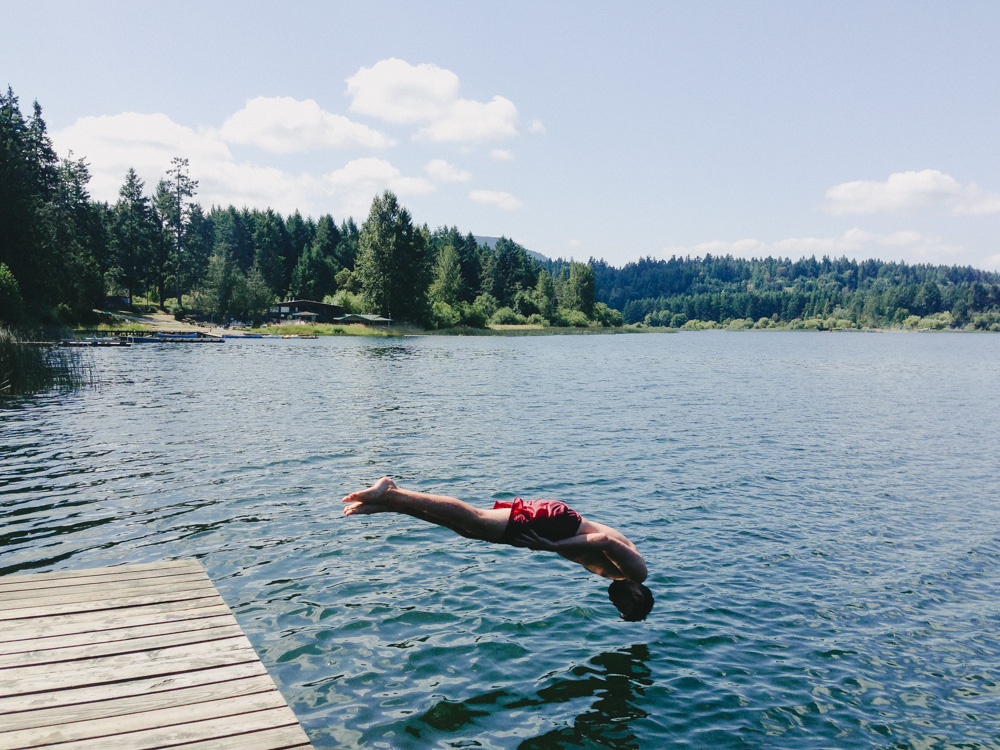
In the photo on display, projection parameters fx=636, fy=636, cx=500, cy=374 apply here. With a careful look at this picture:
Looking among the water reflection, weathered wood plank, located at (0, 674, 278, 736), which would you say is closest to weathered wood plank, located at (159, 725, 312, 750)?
weathered wood plank, located at (0, 674, 278, 736)

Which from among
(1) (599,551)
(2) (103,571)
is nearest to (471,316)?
(2) (103,571)

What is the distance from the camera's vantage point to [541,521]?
8.12m

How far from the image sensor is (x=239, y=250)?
564 ft

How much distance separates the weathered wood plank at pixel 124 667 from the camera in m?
5.67

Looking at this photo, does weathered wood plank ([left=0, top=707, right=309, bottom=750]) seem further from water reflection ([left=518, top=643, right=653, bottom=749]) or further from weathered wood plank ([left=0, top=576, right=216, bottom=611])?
weathered wood plank ([left=0, top=576, right=216, bottom=611])

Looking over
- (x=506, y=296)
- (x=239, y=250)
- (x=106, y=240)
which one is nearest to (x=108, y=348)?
(x=106, y=240)

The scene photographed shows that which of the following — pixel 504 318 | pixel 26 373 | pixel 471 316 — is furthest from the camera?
pixel 504 318

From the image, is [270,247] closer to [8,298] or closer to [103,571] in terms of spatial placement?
[8,298]

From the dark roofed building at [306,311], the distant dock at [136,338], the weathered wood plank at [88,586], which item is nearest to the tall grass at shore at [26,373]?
the weathered wood plank at [88,586]

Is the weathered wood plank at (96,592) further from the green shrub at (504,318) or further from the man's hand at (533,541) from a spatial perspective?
the green shrub at (504,318)

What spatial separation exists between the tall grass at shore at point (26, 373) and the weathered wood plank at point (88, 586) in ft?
107

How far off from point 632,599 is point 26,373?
1570 inches

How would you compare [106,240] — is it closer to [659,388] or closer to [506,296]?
[506,296]

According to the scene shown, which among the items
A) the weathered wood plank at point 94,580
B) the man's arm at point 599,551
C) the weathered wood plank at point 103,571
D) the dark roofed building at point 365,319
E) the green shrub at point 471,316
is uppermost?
the green shrub at point 471,316
